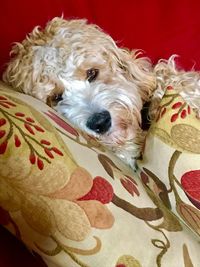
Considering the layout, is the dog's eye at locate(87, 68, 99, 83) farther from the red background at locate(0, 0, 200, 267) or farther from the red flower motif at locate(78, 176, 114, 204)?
the red flower motif at locate(78, 176, 114, 204)

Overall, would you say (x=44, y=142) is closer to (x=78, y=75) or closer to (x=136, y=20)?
(x=78, y=75)

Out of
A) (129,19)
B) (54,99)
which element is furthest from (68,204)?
(129,19)

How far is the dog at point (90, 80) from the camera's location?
1.24 metres

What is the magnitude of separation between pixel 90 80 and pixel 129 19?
0.62 feet

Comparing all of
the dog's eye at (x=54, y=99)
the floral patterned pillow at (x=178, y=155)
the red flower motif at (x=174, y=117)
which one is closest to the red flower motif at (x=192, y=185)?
the floral patterned pillow at (x=178, y=155)

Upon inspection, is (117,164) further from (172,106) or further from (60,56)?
(60,56)

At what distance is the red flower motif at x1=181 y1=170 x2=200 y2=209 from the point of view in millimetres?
987

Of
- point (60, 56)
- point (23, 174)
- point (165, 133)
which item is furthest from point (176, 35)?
point (23, 174)

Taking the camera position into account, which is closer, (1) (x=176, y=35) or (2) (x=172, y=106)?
(2) (x=172, y=106)

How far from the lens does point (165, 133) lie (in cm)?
100

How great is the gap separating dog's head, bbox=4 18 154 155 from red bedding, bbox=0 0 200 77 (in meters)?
0.04

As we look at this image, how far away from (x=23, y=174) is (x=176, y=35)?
2.18 feet

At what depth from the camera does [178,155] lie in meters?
1.00

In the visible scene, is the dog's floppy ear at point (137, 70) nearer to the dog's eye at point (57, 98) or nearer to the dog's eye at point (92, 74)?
the dog's eye at point (92, 74)
